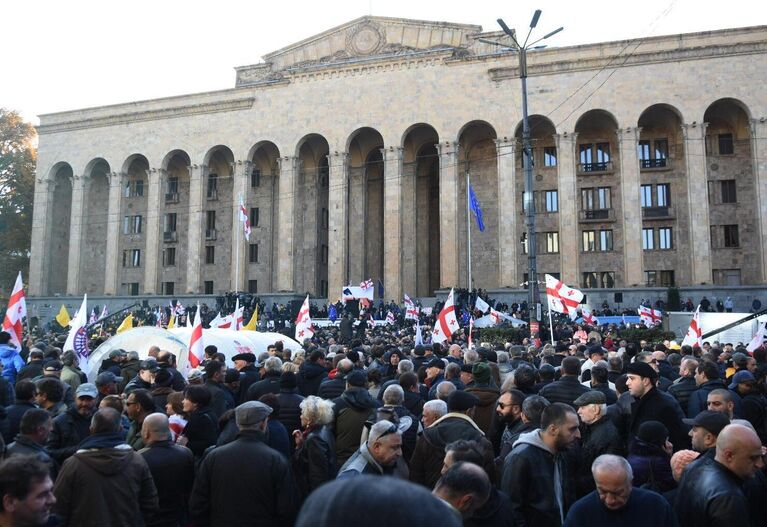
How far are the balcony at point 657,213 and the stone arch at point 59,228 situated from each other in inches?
1657

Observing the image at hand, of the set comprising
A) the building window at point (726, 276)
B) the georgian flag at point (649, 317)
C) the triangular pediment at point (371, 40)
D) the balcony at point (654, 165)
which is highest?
the triangular pediment at point (371, 40)

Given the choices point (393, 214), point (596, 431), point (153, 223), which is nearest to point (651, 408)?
point (596, 431)

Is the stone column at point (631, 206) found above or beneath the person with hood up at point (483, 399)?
above

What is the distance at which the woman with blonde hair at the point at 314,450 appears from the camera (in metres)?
5.72

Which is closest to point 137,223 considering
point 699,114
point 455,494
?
point 699,114

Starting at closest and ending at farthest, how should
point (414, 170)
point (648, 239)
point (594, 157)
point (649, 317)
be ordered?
point (649, 317) < point (648, 239) < point (594, 157) < point (414, 170)

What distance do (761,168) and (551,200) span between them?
11.8m

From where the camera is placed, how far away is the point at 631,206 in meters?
37.5

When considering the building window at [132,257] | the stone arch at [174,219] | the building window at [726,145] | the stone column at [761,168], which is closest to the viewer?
the stone column at [761,168]

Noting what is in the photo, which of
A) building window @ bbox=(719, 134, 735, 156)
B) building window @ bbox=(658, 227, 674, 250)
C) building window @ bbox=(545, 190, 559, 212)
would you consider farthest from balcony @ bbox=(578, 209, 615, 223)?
building window @ bbox=(719, 134, 735, 156)

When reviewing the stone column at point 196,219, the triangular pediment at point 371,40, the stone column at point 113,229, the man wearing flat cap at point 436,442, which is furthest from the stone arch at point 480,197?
the man wearing flat cap at point 436,442

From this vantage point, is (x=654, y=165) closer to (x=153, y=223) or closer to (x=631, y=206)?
(x=631, y=206)

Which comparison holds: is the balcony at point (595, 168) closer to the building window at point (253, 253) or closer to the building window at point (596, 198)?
the building window at point (596, 198)

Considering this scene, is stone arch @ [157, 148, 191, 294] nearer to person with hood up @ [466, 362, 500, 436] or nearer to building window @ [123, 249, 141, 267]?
building window @ [123, 249, 141, 267]
